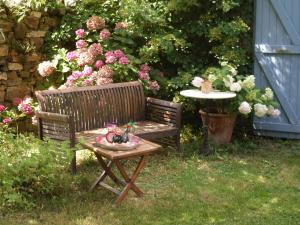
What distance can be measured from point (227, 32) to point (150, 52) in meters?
1.07

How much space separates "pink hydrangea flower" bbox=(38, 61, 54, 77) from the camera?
6945 mm

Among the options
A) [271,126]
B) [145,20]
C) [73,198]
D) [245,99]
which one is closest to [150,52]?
[145,20]

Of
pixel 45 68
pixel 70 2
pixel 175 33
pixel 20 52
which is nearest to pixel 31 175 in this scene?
pixel 45 68

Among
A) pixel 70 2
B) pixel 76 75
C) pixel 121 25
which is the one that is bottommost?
pixel 76 75

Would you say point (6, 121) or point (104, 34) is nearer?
point (6, 121)

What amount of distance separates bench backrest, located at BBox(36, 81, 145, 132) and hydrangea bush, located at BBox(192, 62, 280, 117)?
81 centimetres

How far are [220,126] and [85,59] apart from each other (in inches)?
78.4

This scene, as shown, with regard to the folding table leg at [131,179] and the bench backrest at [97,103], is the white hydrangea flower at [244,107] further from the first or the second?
the folding table leg at [131,179]

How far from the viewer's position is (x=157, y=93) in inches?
290

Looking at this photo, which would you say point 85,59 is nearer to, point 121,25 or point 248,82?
point 121,25

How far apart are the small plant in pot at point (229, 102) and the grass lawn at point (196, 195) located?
0.29 metres

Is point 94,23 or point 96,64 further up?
point 94,23

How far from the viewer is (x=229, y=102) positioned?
6676mm

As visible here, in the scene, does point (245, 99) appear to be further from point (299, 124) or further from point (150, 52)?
point (150, 52)
